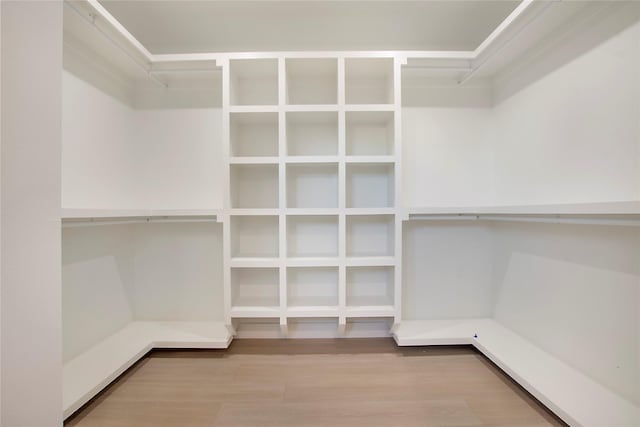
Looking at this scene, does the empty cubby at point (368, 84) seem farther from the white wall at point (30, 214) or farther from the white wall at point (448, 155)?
the white wall at point (30, 214)

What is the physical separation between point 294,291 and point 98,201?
1.41 m

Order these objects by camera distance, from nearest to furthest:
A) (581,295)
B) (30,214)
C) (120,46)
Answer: (30,214), (581,295), (120,46)

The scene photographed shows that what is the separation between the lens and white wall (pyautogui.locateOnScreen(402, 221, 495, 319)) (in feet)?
6.17

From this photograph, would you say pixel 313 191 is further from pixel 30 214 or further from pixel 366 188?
pixel 30 214

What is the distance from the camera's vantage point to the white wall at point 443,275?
188 cm

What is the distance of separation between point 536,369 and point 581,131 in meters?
1.23

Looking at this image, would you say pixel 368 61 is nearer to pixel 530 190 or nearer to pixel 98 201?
pixel 530 190

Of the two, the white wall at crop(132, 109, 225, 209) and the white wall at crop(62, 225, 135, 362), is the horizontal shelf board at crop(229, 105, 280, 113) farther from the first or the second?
the white wall at crop(62, 225, 135, 362)

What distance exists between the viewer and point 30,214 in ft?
1.93

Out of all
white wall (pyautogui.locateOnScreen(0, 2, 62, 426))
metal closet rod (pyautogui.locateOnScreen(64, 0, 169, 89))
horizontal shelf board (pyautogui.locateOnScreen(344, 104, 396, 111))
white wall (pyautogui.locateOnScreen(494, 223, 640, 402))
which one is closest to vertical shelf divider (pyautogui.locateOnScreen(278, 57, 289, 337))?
horizontal shelf board (pyautogui.locateOnScreen(344, 104, 396, 111))

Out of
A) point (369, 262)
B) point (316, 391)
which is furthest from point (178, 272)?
point (369, 262)

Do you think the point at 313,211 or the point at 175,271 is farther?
the point at 175,271

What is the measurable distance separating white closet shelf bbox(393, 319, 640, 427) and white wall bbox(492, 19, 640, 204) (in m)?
0.86

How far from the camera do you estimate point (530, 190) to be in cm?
156
